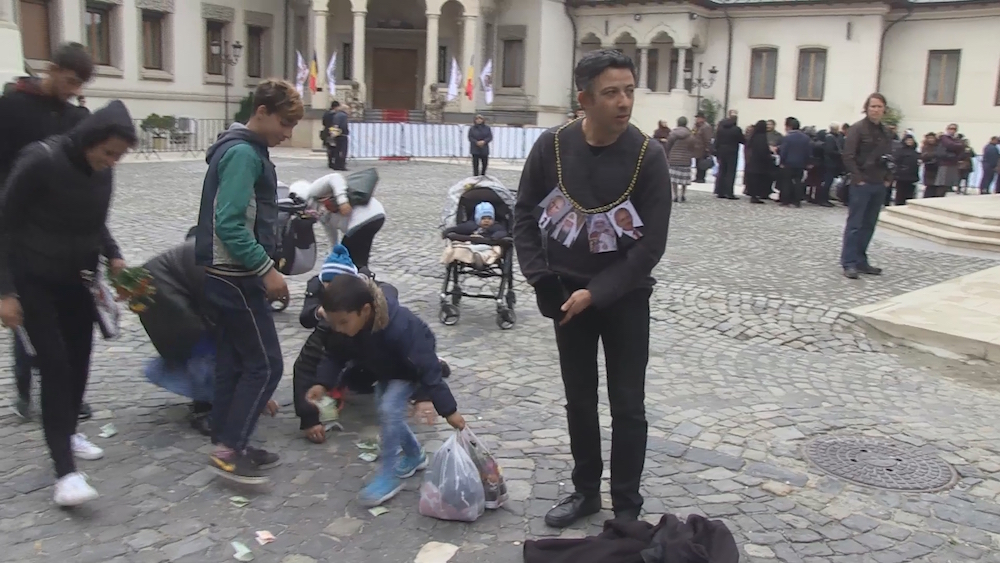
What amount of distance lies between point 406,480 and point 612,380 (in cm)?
124

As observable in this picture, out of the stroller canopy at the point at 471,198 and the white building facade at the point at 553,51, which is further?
the white building facade at the point at 553,51

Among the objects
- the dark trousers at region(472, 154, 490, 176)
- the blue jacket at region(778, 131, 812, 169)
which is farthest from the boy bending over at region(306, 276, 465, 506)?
the dark trousers at region(472, 154, 490, 176)

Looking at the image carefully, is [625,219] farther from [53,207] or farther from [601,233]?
[53,207]

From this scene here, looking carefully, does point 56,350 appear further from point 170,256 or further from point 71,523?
point 170,256

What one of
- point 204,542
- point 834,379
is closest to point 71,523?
point 204,542

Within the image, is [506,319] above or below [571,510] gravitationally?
above

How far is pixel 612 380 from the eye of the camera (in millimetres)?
3752

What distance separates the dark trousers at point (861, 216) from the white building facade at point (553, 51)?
939 inches

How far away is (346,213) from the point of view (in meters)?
6.69

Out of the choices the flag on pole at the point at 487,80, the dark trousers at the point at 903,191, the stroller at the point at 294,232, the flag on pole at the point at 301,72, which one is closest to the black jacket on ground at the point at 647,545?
the stroller at the point at 294,232

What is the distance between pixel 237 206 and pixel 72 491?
1.44 meters

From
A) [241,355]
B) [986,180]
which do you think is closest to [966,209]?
[986,180]

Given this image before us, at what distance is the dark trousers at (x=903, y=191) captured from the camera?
17672 mm

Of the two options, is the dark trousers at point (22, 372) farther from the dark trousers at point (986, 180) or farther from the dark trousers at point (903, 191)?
the dark trousers at point (986, 180)
